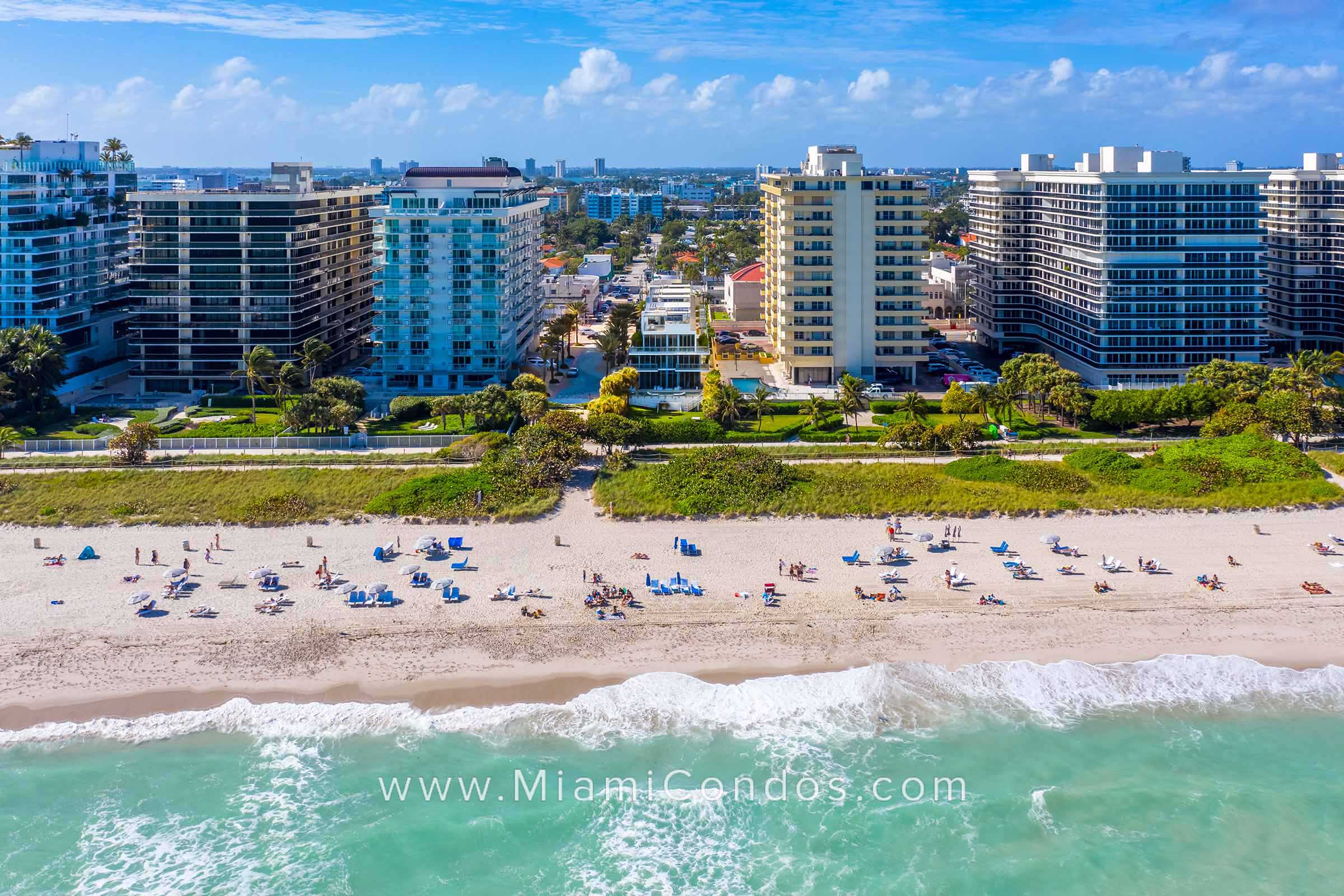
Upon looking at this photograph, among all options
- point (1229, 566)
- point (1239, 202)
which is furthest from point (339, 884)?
point (1239, 202)

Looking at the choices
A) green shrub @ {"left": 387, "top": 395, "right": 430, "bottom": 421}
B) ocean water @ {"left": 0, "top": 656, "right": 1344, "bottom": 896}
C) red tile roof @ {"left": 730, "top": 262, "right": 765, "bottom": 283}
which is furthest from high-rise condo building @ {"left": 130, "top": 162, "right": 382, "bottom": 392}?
red tile roof @ {"left": 730, "top": 262, "right": 765, "bottom": 283}

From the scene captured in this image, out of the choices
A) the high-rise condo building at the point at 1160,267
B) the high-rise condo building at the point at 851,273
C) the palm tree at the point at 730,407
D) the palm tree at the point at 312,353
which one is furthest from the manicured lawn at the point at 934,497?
the palm tree at the point at 312,353

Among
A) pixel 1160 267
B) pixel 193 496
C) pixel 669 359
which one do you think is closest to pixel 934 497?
pixel 669 359

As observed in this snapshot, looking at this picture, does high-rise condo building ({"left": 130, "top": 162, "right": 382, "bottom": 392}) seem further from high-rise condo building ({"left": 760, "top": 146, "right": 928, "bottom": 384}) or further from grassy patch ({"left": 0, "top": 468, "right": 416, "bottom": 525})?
high-rise condo building ({"left": 760, "top": 146, "right": 928, "bottom": 384})

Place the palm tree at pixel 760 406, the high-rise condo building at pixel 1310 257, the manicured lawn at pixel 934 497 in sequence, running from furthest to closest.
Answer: the high-rise condo building at pixel 1310 257, the palm tree at pixel 760 406, the manicured lawn at pixel 934 497

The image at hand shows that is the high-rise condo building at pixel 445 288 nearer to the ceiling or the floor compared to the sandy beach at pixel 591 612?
nearer to the ceiling

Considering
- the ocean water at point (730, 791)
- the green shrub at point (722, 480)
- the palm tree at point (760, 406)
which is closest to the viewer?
the ocean water at point (730, 791)

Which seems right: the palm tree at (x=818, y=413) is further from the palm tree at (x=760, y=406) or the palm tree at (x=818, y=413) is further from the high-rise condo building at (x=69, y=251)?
the high-rise condo building at (x=69, y=251)

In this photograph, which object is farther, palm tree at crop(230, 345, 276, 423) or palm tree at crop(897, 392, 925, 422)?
palm tree at crop(230, 345, 276, 423)
